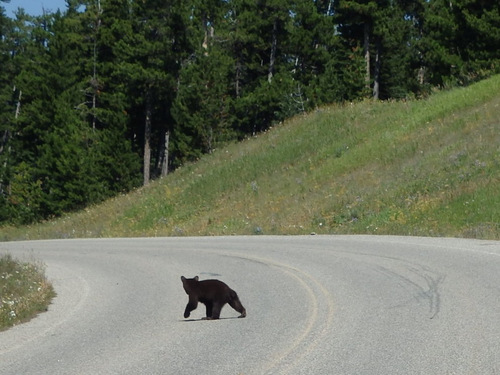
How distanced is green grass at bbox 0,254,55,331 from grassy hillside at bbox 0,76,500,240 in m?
10.6

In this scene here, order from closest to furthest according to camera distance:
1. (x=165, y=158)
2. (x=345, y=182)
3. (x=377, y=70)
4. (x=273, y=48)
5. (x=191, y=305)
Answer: (x=191, y=305), (x=345, y=182), (x=165, y=158), (x=273, y=48), (x=377, y=70)

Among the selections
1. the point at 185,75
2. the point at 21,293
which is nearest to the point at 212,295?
the point at 21,293

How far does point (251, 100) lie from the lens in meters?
56.2

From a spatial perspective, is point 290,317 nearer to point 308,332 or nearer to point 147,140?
point 308,332

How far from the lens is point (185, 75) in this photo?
2016 inches

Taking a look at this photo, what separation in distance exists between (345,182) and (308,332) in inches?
845

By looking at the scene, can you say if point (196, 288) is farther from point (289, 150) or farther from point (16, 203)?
point (16, 203)

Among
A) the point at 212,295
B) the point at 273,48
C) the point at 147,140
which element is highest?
the point at 273,48

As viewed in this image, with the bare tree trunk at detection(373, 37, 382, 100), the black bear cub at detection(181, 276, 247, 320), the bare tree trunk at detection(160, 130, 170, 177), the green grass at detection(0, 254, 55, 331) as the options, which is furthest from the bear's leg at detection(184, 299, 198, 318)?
the bare tree trunk at detection(373, 37, 382, 100)

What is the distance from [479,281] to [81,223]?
27734 mm

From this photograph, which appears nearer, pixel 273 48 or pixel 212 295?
pixel 212 295

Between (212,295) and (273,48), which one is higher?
(273,48)

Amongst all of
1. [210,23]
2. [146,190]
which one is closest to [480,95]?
[146,190]

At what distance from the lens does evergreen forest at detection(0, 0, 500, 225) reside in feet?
162
